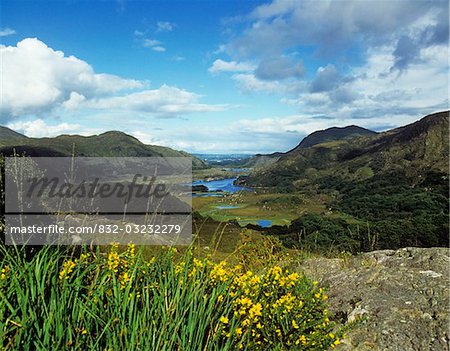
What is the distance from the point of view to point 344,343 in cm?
515

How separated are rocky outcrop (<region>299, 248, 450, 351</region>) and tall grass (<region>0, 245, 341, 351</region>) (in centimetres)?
78

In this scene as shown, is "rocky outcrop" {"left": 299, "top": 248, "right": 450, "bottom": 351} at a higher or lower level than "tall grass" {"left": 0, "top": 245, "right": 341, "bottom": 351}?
lower

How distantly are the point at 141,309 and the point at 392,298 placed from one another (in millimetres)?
4255

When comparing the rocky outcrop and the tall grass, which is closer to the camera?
the tall grass

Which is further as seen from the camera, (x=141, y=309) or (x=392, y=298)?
(x=392, y=298)

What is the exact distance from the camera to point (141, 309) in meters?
3.76

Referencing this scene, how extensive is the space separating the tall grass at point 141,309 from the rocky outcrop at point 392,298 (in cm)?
78

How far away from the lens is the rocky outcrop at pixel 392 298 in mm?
5090

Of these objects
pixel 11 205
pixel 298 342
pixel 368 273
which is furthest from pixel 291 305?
pixel 11 205

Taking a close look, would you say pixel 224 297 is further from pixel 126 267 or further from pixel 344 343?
pixel 344 343

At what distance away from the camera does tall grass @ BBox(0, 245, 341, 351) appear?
3.02 meters

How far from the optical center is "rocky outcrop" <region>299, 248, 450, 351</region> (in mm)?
5090

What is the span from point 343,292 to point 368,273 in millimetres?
965

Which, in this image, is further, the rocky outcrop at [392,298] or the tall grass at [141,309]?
the rocky outcrop at [392,298]
